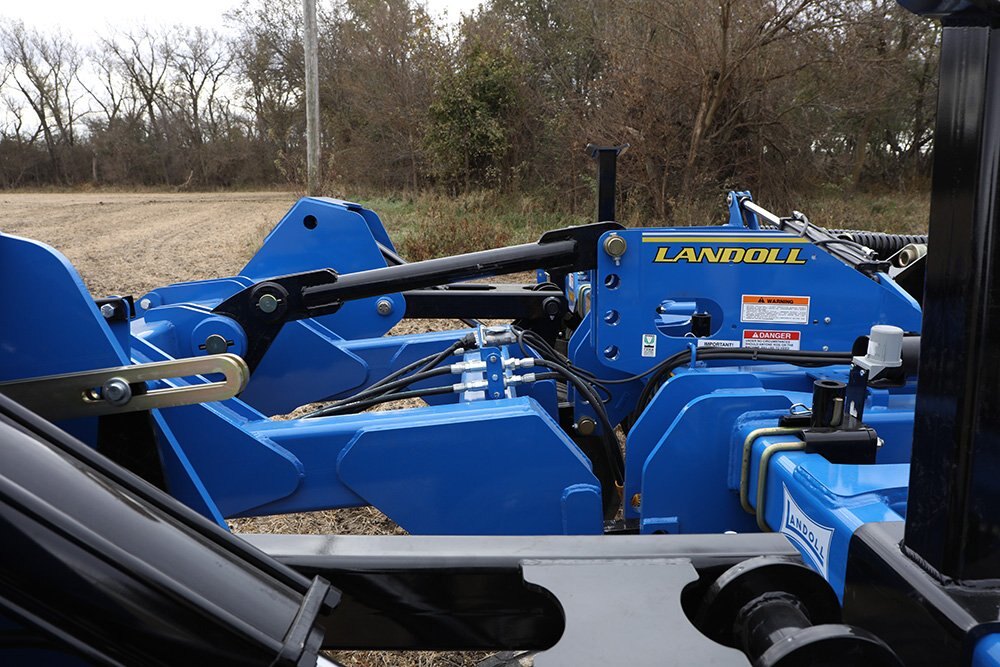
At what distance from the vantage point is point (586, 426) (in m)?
3.59

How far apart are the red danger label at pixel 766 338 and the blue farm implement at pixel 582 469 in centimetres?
2

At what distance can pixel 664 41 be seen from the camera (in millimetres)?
12555

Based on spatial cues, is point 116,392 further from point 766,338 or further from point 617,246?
point 766,338

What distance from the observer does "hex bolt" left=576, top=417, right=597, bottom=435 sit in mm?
3584

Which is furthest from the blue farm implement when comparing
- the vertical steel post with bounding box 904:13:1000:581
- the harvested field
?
the harvested field

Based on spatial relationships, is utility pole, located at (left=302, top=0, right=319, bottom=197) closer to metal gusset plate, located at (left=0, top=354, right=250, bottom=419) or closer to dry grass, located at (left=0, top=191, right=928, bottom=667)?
dry grass, located at (left=0, top=191, right=928, bottom=667)

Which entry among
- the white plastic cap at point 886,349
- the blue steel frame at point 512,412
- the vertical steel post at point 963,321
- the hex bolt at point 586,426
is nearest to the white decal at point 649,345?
the blue steel frame at point 512,412

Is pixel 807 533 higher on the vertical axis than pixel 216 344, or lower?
lower

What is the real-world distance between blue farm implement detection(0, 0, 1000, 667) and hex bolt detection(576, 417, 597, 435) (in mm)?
11

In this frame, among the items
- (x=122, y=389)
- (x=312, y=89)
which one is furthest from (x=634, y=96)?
(x=122, y=389)

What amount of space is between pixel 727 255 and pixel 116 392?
2275 millimetres

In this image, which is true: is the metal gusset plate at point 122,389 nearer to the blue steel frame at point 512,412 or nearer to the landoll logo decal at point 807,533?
the blue steel frame at point 512,412

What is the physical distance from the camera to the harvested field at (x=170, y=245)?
3941mm

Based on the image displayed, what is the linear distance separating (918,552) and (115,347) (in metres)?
1.44
